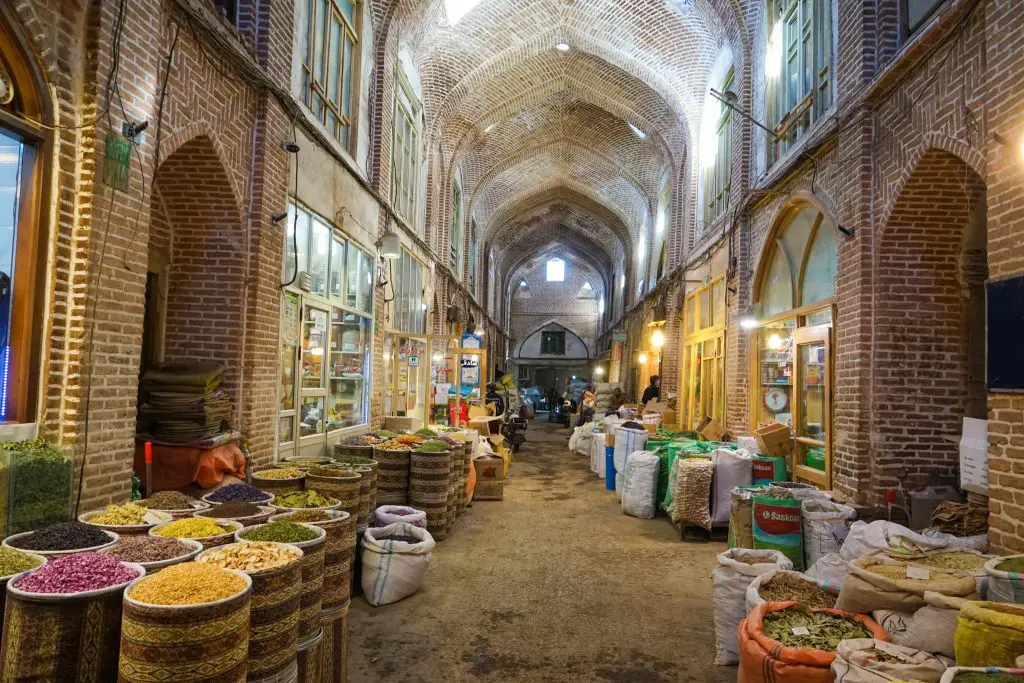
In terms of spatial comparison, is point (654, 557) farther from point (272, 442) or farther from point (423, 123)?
point (423, 123)

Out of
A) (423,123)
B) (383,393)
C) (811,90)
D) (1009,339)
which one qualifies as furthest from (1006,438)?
(423,123)

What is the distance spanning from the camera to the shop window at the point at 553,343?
135 feet

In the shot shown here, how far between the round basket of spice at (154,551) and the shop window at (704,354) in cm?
961

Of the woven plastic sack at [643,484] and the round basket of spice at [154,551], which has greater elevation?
the round basket of spice at [154,551]

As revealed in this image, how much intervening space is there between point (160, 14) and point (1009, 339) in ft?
19.7

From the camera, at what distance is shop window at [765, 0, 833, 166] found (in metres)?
8.08

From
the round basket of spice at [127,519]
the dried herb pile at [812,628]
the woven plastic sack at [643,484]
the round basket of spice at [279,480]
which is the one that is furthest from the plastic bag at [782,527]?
the round basket of spice at [127,519]

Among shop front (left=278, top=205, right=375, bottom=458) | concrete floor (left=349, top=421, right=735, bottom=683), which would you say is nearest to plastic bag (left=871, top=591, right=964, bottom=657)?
concrete floor (left=349, top=421, right=735, bottom=683)

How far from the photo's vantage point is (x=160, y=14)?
484 centimetres

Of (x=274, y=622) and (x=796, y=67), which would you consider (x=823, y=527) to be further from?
(x=796, y=67)

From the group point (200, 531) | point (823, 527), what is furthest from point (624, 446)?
point (200, 531)

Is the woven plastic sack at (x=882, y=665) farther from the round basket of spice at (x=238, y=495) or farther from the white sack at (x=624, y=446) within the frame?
the white sack at (x=624, y=446)

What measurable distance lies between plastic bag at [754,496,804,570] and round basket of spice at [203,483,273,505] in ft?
12.7

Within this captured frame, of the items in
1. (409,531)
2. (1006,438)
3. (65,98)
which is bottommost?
(409,531)
